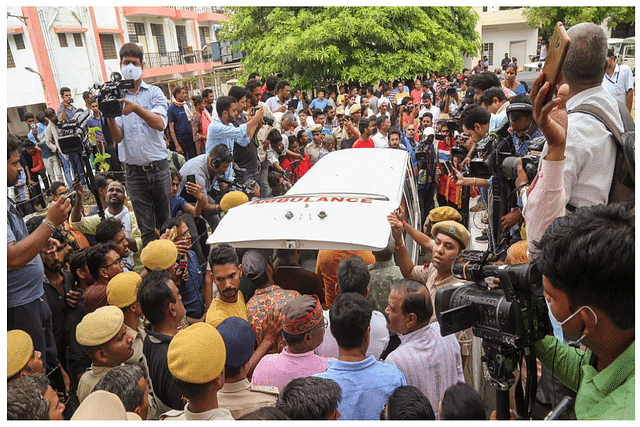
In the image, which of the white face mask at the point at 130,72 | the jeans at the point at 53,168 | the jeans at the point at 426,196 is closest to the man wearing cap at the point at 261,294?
the white face mask at the point at 130,72

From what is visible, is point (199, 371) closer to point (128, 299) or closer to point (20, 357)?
point (20, 357)

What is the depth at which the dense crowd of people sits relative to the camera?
147cm

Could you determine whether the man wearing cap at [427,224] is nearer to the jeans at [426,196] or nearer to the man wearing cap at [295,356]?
the man wearing cap at [295,356]

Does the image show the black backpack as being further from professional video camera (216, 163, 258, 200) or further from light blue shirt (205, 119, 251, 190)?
light blue shirt (205, 119, 251, 190)

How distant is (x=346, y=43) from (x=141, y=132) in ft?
44.9

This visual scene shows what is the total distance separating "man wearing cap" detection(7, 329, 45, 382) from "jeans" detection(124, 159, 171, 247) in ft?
8.48

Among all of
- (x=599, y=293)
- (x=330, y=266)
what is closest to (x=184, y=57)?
(x=330, y=266)

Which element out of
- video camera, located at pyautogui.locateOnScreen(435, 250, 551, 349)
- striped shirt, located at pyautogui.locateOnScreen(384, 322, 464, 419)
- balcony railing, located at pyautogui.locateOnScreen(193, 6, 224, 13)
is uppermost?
balcony railing, located at pyautogui.locateOnScreen(193, 6, 224, 13)

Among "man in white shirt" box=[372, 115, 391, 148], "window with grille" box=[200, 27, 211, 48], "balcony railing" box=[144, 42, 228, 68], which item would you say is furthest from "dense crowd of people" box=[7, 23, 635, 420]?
"window with grille" box=[200, 27, 211, 48]

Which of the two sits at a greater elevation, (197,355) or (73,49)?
(73,49)

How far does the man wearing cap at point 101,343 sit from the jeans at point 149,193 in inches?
93.6

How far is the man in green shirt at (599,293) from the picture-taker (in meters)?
1.31

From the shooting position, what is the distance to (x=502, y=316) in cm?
178
